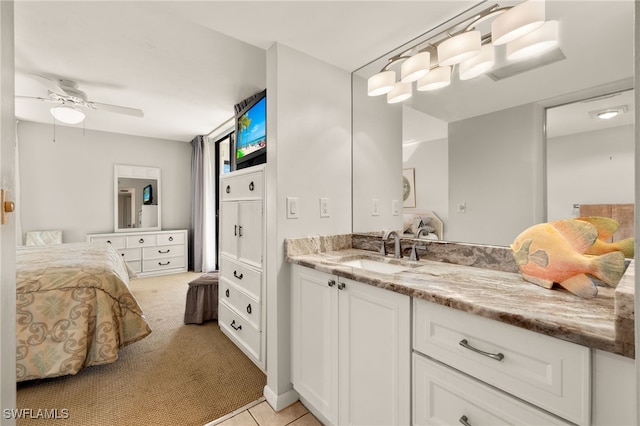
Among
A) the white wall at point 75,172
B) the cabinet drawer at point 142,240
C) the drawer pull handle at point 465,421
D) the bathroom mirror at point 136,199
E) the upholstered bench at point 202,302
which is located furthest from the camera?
the bathroom mirror at point 136,199

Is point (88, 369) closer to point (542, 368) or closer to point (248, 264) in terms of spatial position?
point (248, 264)

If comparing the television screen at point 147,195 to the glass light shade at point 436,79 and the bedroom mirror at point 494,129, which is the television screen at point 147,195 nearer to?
the bedroom mirror at point 494,129

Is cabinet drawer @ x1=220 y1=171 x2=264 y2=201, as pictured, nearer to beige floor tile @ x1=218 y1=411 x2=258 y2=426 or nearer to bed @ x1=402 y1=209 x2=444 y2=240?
bed @ x1=402 y1=209 x2=444 y2=240

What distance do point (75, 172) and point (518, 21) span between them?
5779mm

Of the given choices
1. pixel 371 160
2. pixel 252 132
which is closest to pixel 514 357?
pixel 371 160

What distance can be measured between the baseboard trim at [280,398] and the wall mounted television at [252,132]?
74.0 inches

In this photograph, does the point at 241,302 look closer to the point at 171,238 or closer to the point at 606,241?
the point at 606,241

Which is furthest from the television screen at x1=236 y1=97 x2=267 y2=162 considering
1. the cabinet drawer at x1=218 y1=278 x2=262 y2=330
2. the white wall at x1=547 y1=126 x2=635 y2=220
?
the white wall at x1=547 y1=126 x2=635 y2=220

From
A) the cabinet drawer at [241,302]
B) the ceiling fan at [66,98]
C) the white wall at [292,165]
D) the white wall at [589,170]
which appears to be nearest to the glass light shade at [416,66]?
the white wall at [292,165]

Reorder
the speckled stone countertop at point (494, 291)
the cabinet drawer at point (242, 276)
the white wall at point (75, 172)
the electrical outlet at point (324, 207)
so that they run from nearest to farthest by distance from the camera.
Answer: the speckled stone countertop at point (494, 291) < the electrical outlet at point (324, 207) < the cabinet drawer at point (242, 276) < the white wall at point (75, 172)

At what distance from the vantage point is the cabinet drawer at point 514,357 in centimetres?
67

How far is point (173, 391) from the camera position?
1.79 m

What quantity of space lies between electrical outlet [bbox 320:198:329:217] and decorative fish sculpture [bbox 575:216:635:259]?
129 cm

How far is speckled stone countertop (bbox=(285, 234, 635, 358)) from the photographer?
0.63 m
